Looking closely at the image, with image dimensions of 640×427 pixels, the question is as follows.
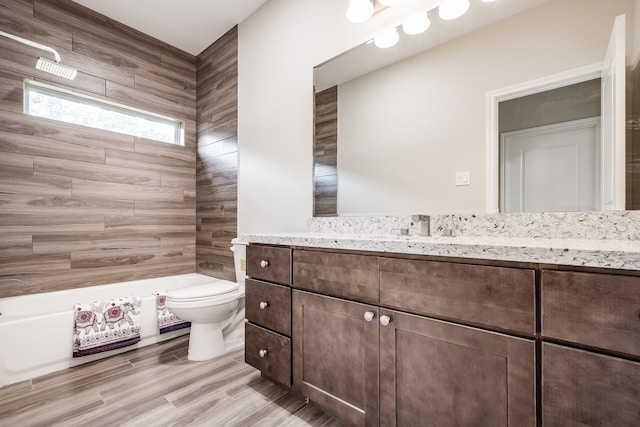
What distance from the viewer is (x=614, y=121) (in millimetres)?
1087

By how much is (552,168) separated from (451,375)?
2.91 ft

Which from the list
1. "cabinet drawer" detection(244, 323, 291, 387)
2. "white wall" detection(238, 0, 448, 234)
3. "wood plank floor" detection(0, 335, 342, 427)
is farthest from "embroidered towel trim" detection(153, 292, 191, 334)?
"cabinet drawer" detection(244, 323, 291, 387)

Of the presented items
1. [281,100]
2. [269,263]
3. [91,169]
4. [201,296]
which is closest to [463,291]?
[269,263]

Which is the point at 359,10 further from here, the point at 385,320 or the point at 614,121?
the point at 385,320

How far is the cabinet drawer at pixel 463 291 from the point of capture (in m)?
0.81

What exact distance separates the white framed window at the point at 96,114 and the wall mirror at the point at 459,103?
72.7 inches

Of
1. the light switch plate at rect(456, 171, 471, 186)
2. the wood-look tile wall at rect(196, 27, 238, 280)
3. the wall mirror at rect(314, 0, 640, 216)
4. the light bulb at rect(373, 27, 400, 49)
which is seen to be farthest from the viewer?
the wood-look tile wall at rect(196, 27, 238, 280)

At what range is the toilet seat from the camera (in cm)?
190

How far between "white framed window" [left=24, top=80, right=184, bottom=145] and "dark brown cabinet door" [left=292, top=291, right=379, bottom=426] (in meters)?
2.44

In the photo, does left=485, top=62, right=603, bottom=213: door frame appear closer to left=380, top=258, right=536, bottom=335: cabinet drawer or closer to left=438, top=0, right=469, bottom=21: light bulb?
left=438, top=0, right=469, bottom=21: light bulb

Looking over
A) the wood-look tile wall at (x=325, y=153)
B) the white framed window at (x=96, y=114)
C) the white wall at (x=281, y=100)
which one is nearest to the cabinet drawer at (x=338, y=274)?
the wood-look tile wall at (x=325, y=153)

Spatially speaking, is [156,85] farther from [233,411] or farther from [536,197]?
[536,197]

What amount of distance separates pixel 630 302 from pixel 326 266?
35.5 inches

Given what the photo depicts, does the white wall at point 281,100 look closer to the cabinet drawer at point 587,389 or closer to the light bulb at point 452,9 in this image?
the light bulb at point 452,9
